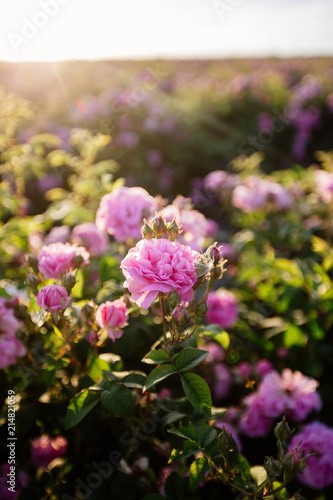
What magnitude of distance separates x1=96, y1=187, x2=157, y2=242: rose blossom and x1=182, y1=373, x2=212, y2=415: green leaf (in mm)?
623

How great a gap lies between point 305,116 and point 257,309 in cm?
532

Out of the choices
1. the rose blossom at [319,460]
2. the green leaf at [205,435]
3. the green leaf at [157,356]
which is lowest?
the rose blossom at [319,460]

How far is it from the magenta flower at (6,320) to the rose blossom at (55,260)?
157 mm

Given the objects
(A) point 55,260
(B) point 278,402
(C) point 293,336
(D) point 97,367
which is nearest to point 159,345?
(D) point 97,367

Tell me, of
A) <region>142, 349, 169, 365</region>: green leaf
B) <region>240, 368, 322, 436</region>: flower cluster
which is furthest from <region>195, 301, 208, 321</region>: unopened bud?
<region>240, 368, 322, 436</region>: flower cluster

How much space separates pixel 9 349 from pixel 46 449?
0.61m

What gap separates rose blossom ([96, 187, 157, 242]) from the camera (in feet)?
4.21

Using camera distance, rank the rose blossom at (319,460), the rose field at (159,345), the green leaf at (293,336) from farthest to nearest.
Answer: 1. the green leaf at (293,336)
2. the rose blossom at (319,460)
3. the rose field at (159,345)

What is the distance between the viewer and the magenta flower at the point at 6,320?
103 centimetres

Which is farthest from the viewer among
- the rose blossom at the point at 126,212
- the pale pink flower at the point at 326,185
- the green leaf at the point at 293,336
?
the pale pink flower at the point at 326,185

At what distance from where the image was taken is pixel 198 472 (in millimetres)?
827

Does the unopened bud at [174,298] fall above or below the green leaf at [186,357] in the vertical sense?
above

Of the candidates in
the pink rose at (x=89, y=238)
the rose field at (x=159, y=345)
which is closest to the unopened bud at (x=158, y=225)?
the rose field at (x=159, y=345)

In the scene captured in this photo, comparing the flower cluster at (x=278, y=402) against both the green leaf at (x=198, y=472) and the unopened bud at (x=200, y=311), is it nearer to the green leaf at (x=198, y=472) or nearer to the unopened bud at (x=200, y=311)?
the green leaf at (x=198, y=472)
